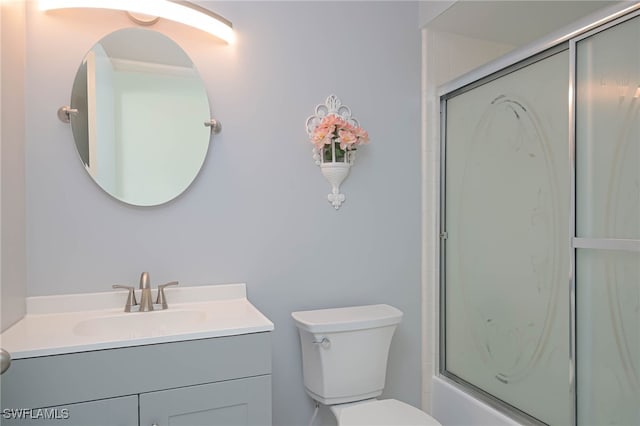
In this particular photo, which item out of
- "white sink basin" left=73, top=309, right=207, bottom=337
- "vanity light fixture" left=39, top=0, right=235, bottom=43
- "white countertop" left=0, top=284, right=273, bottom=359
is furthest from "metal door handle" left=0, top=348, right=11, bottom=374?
"vanity light fixture" left=39, top=0, right=235, bottom=43

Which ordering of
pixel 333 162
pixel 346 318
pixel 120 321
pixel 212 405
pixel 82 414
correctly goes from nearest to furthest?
1. pixel 82 414
2. pixel 212 405
3. pixel 120 321
4. pixel 346 318
5. pixel 333 162

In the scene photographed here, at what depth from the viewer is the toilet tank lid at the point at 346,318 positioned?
1.79 m

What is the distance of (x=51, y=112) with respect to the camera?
164 centimetres

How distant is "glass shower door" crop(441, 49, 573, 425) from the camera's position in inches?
64.7

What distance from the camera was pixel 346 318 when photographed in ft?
6.23

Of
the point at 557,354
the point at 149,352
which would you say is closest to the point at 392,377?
the point at 557,354

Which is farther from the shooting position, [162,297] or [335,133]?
[335,133]

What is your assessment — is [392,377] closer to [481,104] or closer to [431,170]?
[431,170]

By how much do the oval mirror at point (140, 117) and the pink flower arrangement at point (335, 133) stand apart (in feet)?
1.54

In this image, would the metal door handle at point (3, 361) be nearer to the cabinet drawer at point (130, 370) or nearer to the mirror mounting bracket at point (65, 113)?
the cabinet drawer at point (130, 370)

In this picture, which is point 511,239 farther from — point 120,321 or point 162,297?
point 120,321

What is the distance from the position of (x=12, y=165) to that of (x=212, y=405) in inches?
40.2

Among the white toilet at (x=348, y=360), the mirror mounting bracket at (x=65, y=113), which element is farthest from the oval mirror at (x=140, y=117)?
the white toilet at (x=348, y=360)

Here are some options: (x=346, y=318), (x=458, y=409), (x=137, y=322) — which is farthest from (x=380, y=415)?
(x=137, y=322)
